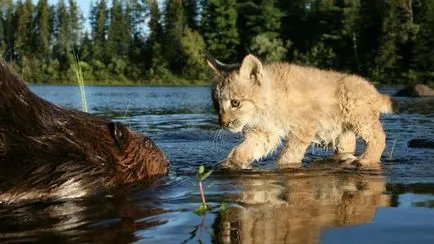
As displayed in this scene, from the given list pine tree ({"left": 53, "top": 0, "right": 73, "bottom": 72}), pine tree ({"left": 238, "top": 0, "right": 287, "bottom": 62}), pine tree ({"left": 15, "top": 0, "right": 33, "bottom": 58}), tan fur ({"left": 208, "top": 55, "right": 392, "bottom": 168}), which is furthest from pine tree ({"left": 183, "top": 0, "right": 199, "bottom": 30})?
tan fur ({"left": 208, "top": 55, "right": 392, "bottom": 168})

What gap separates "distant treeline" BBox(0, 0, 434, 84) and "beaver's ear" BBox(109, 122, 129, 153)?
44861 millimetres

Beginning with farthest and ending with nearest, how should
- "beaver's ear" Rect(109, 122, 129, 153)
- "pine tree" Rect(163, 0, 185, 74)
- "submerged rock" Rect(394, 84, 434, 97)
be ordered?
"pine tree" Rect(163, 0, 185, 74)
"submerged rock" Rect(394, 84, 434, 97)
"beaver's ear" Rect(109, 122, 129, 153)

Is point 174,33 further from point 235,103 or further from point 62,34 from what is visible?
point 235,103

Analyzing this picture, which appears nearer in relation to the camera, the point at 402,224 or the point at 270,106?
the point at 402,224

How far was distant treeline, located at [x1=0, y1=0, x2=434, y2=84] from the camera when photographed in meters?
63.7

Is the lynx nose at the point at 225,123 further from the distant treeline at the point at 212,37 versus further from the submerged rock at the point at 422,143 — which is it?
the distant treeline at the point at 212,37

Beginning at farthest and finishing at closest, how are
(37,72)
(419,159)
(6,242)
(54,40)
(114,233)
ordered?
(54,40), (37,72), (419,159), (114,233), (6,242)

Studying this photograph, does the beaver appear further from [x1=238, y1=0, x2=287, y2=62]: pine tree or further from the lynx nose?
[x1=238, y1=0, x2=287, y2=62]: pine tree

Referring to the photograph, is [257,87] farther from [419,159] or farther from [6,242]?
[6,242]

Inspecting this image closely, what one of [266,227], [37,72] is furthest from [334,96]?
[37,72]

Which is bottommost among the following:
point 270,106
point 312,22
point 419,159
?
point 419,159

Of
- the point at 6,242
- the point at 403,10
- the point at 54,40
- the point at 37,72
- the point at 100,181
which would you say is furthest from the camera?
the point at 54,40

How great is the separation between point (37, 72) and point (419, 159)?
75300mm

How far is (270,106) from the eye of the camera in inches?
325
